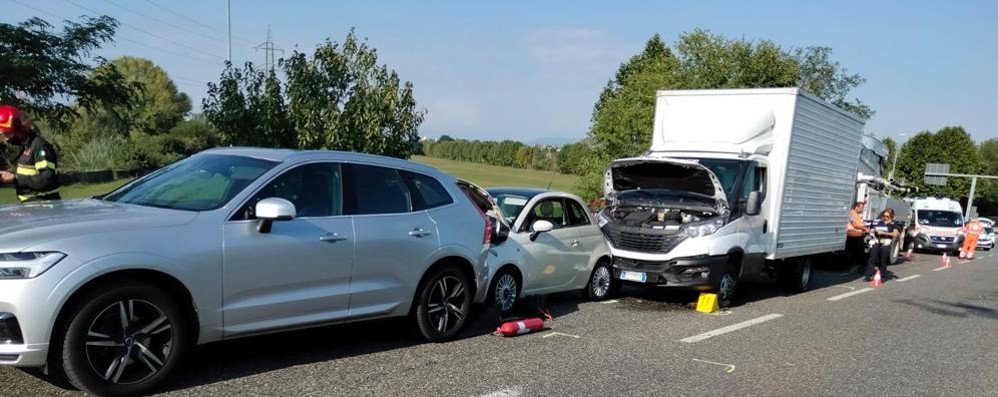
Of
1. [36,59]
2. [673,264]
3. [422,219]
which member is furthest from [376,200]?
[36,59]

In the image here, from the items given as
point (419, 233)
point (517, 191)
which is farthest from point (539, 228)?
point (419, 233)

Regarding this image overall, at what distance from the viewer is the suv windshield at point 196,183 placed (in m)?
5.27

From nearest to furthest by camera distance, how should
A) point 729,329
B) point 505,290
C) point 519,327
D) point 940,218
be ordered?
1. point 519,327
2. point 505,290
3. point 729,329
4. point 940,218

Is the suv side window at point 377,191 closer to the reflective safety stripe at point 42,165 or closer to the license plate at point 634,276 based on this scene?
the reflective safety stripe at point 42,165

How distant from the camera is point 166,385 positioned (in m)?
4.93

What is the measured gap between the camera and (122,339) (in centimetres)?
452

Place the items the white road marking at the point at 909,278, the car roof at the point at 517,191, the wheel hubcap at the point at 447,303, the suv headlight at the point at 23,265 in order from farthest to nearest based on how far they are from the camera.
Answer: the white road marking at the point at 909,278 → the car roof at the point at 517,191 → the wheel hubcap at the point at 447,303 → the suv headlight at the point at 23,265

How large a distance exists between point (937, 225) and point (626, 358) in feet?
83.1

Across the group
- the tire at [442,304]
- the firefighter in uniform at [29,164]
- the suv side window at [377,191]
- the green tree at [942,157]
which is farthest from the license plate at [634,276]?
the green tree at [942,157]

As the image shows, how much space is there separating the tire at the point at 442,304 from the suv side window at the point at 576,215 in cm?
298

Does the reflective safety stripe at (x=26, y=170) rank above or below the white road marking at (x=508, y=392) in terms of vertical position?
above

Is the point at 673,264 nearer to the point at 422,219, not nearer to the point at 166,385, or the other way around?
the point at 422,219

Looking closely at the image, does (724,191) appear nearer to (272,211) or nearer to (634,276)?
(634,276)

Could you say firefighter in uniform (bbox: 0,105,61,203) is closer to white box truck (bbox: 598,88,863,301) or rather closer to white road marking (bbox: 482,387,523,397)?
white road marking (bbox: 482,387,523,397)
